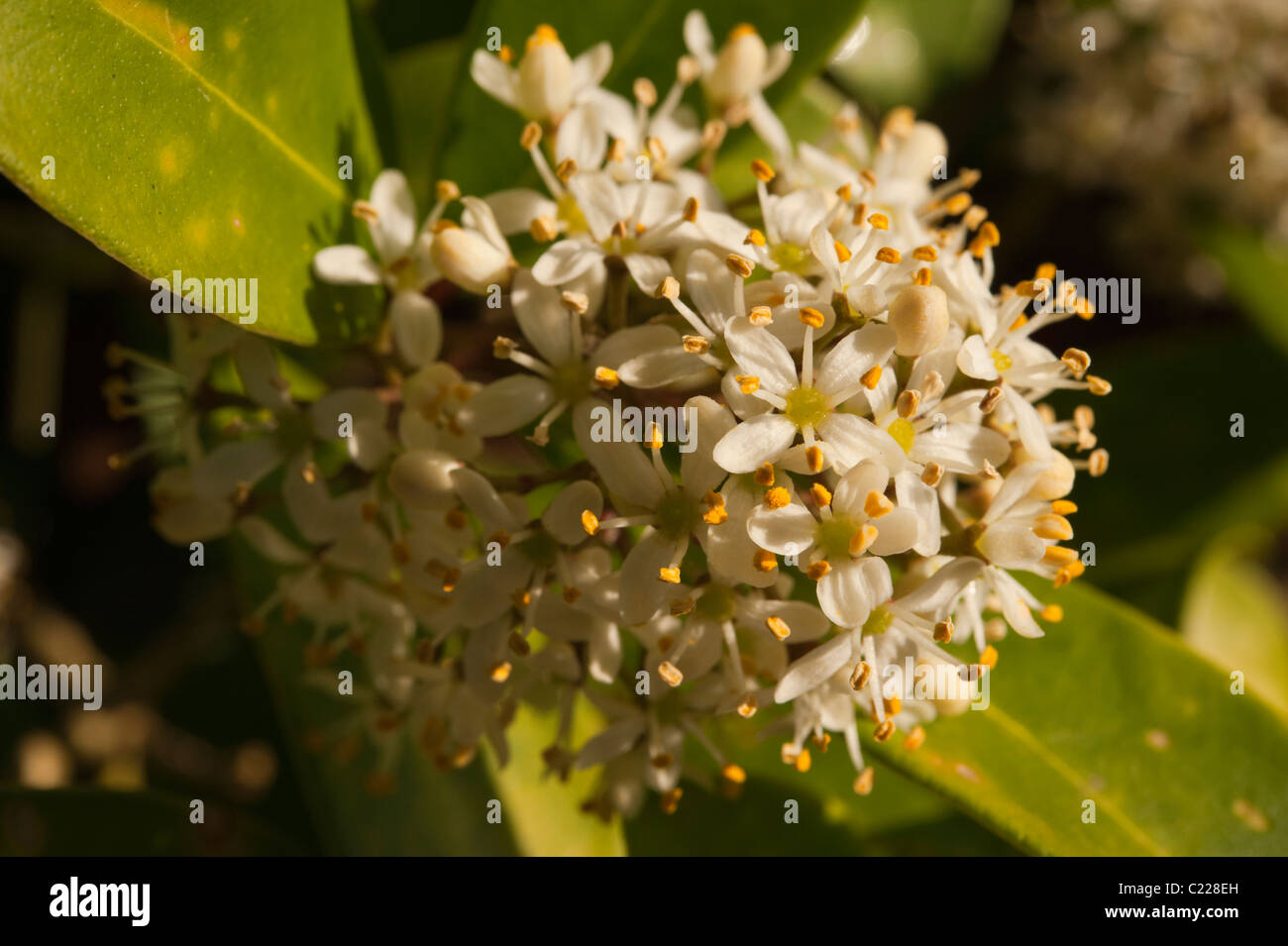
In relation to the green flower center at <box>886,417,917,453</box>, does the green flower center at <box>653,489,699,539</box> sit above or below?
below

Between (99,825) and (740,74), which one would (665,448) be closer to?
(740,74)

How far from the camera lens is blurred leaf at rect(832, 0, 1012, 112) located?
2.19m

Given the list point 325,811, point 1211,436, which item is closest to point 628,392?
point 325,811

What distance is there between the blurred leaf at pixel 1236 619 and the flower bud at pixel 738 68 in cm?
137

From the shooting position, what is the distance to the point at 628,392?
1.19 m

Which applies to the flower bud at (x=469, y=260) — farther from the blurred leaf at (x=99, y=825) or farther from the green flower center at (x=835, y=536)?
the blurred leaf at (x=99, y=825)

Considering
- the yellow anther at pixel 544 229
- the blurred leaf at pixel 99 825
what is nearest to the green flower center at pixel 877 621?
the yellow anther at pixel 544 229

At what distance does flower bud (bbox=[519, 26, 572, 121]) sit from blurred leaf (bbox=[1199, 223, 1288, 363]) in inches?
58.8

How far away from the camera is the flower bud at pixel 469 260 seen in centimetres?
118

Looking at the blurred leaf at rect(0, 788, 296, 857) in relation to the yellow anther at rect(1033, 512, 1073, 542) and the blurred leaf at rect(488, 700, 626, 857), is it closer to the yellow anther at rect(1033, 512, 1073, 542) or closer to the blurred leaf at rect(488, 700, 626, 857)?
the blurred leaf at rect(488, 700, 626, 857)
